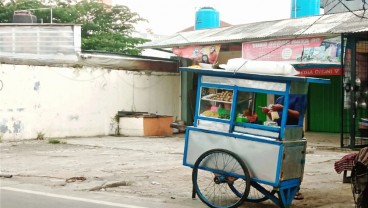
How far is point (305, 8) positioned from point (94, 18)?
1404 centimetres

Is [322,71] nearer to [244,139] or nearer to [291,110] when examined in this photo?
[291,110]

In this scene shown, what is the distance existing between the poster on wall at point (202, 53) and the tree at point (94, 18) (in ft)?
33.5

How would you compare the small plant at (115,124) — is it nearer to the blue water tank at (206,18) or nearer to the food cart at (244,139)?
the blue water tank at (206,18)

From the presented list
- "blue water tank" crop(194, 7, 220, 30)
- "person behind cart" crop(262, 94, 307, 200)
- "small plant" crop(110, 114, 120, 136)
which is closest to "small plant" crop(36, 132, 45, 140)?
"small plant" crop(110, 114, 120, 136)

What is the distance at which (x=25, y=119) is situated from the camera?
55.2 feet

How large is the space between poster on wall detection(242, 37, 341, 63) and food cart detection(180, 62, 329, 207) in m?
7.73

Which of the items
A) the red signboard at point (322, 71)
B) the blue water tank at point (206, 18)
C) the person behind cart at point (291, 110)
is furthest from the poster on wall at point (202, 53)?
the person behind cart at point (291, 110)

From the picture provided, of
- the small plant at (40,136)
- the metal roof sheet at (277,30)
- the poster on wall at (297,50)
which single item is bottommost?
the small plant at (40,136)

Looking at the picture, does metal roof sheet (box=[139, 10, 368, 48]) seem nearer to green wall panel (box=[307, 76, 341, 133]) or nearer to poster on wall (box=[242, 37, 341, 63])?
poster on wall (box=[242, 37, 341, 63])

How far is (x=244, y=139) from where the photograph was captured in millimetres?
6883

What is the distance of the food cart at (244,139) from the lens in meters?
6.68

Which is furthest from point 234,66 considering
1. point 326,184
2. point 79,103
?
point 79,103

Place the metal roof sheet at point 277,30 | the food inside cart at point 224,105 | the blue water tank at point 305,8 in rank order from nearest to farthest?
the food inside cart at point 224,105, the metal roof sheet at point 277,30, the blue water tank at point 305,8

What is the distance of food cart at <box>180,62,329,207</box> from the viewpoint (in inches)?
263
